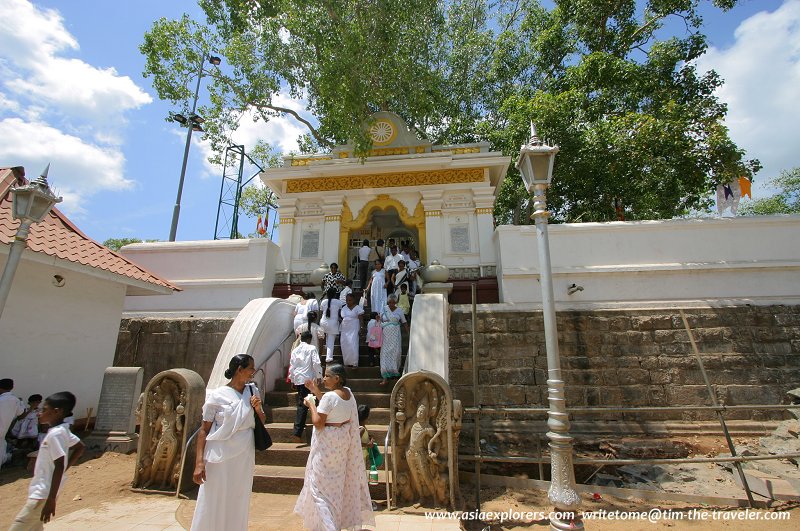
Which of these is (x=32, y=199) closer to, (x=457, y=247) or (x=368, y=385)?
(x=368, y=385)

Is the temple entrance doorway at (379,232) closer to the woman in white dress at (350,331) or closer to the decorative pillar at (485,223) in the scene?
the decorative pillar at (485,223)

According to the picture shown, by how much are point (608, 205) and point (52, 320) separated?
558 inches

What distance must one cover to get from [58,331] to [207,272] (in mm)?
3457

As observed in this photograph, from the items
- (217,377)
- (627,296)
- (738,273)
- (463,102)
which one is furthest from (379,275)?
(463,102)

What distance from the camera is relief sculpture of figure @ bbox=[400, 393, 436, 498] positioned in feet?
14.1

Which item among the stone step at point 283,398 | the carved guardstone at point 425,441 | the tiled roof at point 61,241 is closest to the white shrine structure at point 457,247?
the tiled roof at point 61,241

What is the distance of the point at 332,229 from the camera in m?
11.6

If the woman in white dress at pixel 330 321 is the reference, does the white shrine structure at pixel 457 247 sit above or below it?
above

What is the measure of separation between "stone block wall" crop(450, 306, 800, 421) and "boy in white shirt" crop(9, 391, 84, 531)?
203 inches

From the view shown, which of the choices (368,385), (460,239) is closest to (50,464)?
(368,385)

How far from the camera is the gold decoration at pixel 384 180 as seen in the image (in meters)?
11.6

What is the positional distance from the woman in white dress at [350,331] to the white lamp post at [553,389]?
380 cm

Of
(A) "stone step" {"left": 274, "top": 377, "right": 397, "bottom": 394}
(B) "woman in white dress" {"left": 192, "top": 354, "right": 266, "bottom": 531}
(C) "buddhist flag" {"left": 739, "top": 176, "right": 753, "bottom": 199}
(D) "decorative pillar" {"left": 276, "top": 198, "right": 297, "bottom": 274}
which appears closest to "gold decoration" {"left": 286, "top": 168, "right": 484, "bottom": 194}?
(D) "decorative pillar" {"left": 276, "top": 198, "right": 297, "bottom": 274}

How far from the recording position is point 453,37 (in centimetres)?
1772
